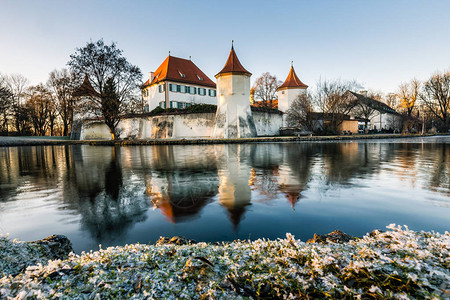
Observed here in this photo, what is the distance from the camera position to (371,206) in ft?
15.2

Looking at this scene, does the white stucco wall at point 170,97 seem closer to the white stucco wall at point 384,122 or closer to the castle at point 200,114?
the castle at point 200,114

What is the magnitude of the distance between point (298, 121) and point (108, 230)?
38.5m

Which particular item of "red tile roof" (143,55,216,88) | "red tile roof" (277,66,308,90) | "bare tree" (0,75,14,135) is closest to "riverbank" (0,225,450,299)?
"red tile roof" (143,55,216,88)

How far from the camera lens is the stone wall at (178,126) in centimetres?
3509

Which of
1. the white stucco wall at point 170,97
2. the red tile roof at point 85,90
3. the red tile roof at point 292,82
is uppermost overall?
the red tile roof at point 292,82

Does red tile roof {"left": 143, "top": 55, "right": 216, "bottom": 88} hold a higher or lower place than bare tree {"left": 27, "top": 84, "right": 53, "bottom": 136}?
higher

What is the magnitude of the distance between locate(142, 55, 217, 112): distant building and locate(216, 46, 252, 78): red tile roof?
1178 cm

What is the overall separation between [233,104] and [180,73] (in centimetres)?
1707

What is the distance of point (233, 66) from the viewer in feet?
114

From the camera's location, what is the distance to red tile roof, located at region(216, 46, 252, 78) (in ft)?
113

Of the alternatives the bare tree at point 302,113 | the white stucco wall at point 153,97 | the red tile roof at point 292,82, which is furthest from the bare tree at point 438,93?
the white stucco wall at point 153,97

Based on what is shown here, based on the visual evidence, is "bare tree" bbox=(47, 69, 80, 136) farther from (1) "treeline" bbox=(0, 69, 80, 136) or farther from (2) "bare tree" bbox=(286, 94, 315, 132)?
(2) "bare tree" bbox=(286, 94, 315, 132)

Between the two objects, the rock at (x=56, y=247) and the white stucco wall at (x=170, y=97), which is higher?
the white stucco wall at (x=170, y=97)

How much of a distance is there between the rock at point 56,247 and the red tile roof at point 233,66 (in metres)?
34.1
